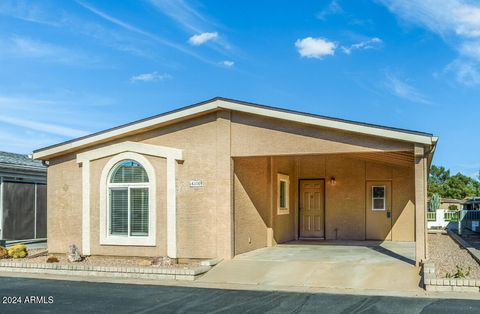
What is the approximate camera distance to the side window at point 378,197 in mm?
18297

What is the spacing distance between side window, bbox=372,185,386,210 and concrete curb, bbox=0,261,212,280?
25.3 feet

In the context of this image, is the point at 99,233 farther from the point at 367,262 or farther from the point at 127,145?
the point at 367,262

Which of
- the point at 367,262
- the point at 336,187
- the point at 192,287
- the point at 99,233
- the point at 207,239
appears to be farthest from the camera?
the point at 336,187

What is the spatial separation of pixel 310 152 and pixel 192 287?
425 cm

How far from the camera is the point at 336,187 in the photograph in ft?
60.8

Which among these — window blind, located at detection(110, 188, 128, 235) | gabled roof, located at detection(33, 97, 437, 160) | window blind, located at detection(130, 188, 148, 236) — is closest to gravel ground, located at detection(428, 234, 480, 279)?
gabled roof, located at detection(33, 97, 437, 160)

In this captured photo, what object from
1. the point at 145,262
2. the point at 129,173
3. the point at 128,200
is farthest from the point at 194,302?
the point at 129,173

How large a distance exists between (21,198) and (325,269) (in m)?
12.4

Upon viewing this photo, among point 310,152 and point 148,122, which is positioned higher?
point 148,122

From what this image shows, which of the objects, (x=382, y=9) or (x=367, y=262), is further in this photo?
(x=382, y=9)

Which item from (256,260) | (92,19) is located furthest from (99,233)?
(92,19)

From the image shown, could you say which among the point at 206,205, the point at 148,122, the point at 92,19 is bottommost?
the point at 206,205

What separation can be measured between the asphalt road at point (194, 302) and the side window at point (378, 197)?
8.81m

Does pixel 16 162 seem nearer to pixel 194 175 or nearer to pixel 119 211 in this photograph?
pixel 119 211
